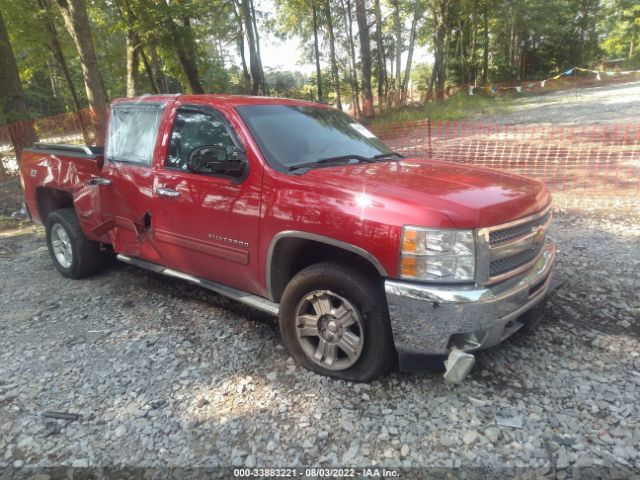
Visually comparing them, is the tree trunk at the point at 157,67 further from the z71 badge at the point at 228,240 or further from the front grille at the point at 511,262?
the front grille at the point at 511,262

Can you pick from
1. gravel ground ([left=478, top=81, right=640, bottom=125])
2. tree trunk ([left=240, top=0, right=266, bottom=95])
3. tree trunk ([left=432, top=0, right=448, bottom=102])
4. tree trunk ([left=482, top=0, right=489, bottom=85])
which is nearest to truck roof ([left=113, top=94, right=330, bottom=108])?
gravel ground ([left=478, top=81, right=640, bottom=125])

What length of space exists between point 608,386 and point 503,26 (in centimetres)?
4332

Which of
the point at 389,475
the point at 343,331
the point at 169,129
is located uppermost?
the point at 169,129

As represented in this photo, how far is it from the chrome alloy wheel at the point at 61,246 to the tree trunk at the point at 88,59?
6.52 meters

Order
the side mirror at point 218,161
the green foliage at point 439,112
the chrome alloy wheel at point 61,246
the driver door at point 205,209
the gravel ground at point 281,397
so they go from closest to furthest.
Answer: the gravel ground at point 281,397 → the side mirror at point 218,161 → the driver door at point 205,209 → the chrome alloy wheel at point 61,246 → the green foliage at point 439,112

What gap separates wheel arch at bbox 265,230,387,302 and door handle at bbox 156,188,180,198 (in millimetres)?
1069

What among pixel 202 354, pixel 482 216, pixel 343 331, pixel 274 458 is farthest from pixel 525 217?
pixel 202 354

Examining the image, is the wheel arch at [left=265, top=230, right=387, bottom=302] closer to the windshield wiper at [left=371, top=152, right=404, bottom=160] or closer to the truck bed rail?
the windshield wiper at [left=371, top=152, right=404, bottom=160]

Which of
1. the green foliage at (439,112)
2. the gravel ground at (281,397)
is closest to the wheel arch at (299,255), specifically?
the gravel ground at (281,397)

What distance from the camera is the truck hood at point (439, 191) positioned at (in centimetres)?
244

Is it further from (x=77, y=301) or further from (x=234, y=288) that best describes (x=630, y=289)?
(x=77, y=301)

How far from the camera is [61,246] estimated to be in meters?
5.17

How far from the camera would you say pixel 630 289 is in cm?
402

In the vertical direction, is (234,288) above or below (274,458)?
above
